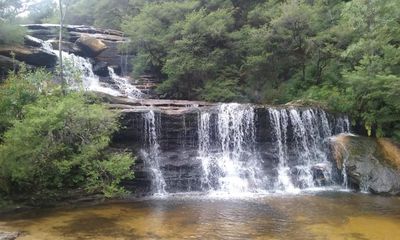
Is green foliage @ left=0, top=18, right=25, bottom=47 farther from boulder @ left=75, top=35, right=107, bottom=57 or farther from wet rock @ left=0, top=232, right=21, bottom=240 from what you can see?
wet rock @ left=0, top=232, right=21, bottom=240

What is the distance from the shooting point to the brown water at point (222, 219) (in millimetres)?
11352

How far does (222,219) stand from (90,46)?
19803mm

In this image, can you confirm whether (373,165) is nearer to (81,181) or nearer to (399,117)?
(399,117)

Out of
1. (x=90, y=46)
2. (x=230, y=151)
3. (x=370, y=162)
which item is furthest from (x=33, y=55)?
(x=370, y=162)

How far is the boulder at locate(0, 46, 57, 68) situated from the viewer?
75.5ft

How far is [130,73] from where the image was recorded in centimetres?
2975

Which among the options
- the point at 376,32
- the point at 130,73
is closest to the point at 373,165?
the point at 376,32

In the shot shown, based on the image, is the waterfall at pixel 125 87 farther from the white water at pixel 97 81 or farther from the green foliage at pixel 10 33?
the green foliage at pixel 10 33

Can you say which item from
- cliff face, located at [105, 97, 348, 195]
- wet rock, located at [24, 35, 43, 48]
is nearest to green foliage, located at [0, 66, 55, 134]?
cliff face, located at [105, 97, 348, 195]

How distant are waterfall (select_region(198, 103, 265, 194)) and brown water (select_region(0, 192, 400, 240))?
186 centimetres

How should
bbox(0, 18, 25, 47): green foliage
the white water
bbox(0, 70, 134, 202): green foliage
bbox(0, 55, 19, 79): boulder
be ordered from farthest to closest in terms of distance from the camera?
the white water
bbox(0, 18, 25, 47): green foliage
bbox(0, 55, 19, 79): boulder
bbox(0, 70, 134, 202): green foliage

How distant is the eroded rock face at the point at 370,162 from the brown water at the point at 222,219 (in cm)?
108

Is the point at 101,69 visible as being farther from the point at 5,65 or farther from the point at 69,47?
the point at 5,65

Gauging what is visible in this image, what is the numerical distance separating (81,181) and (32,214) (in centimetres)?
225
